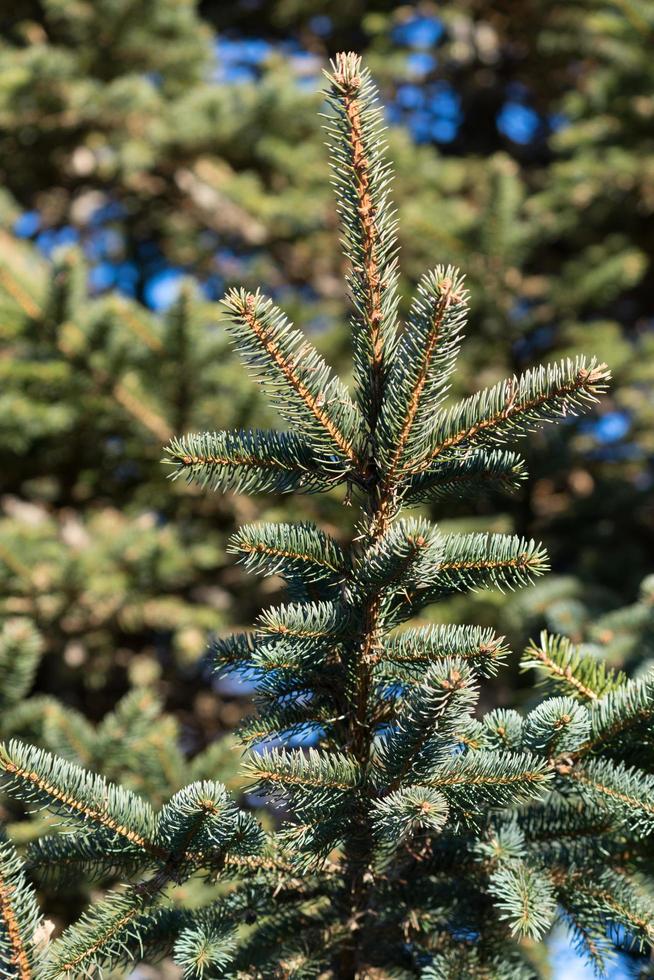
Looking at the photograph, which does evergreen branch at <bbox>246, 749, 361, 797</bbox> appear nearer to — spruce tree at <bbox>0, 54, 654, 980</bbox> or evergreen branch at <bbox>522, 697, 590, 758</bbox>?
spruce tree at <bbox>0, 54, 654, 980</bbox>

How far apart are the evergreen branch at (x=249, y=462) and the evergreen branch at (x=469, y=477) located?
0.12 metres

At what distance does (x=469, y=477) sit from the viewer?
4.06ft

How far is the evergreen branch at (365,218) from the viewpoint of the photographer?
1.09 m

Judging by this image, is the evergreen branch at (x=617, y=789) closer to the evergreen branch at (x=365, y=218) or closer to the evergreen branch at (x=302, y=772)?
the evergreen branch at (x=302, y=772)

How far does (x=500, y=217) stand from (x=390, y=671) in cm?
238

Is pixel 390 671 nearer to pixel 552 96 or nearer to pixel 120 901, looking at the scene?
pixel 120 901

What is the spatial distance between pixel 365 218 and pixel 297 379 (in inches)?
8.2

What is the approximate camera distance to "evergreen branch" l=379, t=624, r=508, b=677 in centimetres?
112

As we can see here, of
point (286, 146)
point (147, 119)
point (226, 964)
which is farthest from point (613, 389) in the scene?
point (226, 964)

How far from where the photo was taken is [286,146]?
13.3 ft

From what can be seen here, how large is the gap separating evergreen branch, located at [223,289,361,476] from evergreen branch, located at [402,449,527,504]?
92mm

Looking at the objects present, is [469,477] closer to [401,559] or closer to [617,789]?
[401,559]

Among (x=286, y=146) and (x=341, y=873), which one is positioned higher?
(x=286, y=146)

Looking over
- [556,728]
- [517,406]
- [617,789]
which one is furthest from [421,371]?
[617,789]
